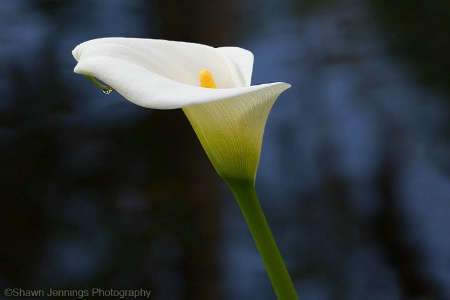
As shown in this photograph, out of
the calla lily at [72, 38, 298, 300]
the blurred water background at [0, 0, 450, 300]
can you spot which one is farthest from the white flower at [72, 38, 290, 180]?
the blurred water background at [0, 0, 450, 300]

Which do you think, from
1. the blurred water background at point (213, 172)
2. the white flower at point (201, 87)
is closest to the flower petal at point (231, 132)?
the white flower at point (201, 87)

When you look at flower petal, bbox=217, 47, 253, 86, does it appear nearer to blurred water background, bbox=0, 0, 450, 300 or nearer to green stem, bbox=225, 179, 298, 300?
green stem, bbox=225, 179, 298, 300

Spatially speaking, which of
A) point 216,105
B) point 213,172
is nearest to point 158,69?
point 216,105

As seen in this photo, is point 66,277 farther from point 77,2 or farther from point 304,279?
point 77,2

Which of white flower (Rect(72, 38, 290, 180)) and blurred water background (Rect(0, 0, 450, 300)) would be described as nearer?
white flower (Rect(72, 38, 290, 180))

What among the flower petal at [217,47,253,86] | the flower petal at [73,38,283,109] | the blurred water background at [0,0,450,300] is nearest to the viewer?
the flower petal at [73,38,283,109]

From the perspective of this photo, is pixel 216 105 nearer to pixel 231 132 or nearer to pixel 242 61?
pixel 231 132

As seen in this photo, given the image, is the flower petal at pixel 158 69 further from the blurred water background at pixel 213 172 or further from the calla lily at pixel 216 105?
the blurred water background at pixel 213 172
